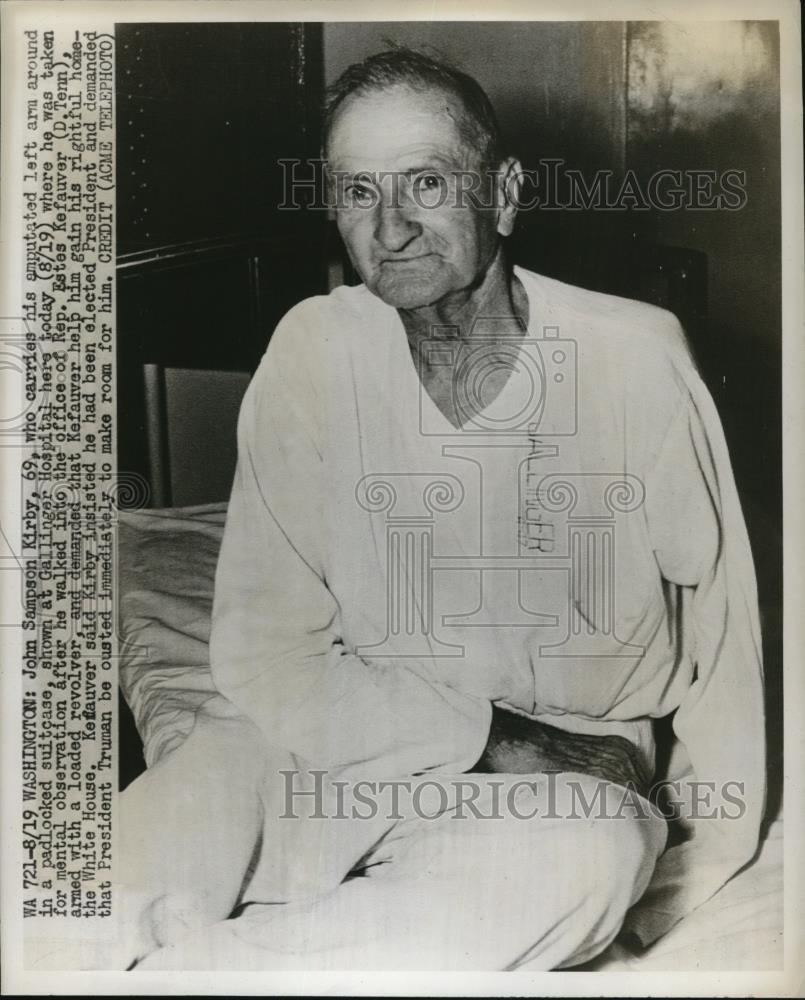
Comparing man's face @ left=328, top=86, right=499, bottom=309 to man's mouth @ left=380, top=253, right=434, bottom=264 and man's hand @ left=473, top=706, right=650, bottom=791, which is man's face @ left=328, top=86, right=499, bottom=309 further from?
man's hand @ left=473, top=706, right=650, bottom=791

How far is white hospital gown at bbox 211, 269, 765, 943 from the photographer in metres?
1.56

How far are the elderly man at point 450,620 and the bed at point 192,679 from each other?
0.04 metres

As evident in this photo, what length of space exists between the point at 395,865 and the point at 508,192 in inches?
46.0

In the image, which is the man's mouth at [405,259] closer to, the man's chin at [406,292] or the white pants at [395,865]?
the man's chin at [406,292]

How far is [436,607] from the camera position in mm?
1566

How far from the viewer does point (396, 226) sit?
1553mm

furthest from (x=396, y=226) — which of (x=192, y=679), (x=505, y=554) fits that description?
(x=192, y=679)

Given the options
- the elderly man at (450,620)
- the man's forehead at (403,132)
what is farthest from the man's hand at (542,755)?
the man's forehead at (403,132)

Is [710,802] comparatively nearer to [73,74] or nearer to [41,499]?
[41,499]

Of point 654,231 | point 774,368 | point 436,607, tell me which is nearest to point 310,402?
point 436,607

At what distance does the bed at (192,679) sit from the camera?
1561 mm

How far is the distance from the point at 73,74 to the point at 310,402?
720mm

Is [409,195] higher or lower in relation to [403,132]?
lower

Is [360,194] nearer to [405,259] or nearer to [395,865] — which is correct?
[405,259]
